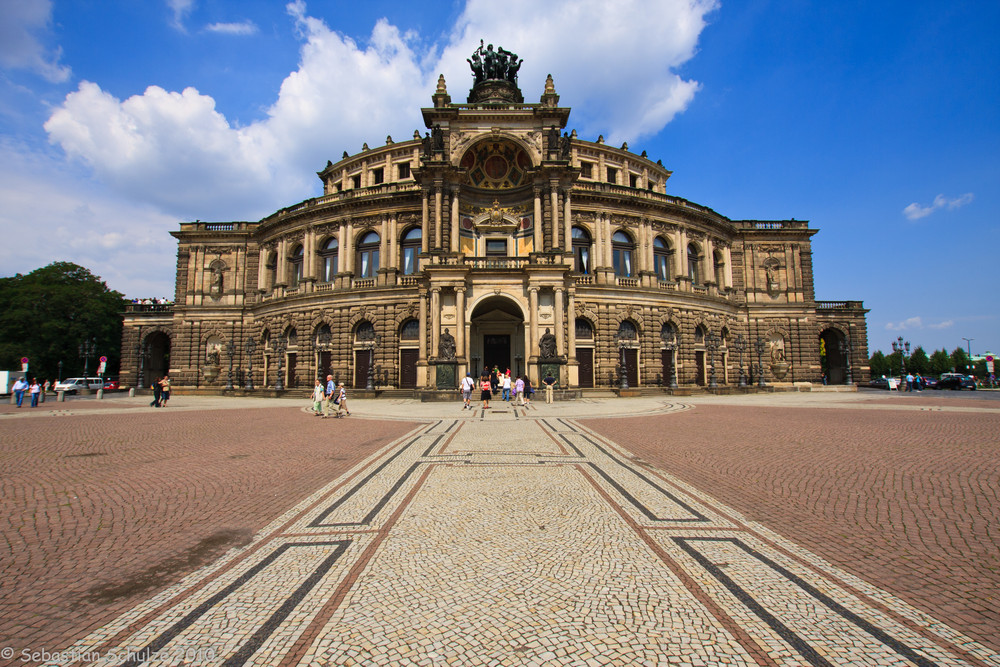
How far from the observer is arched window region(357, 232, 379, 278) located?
3425cm

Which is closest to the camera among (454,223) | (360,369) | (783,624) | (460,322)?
(783,624)

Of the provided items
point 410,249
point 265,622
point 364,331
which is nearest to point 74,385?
point 364,331

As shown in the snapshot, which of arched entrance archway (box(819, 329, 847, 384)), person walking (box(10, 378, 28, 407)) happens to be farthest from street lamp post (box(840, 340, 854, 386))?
person walking (box(10, 378, 28, 407))

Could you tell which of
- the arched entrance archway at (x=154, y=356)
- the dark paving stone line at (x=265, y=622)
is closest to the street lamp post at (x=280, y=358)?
the arched entrance archway at (x=154, y=356)

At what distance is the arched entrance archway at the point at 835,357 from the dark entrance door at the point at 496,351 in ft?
110

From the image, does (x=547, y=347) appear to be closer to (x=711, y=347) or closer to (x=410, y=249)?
(x=410, y=249)

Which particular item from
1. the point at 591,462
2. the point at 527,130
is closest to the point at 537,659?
the point at 591,462

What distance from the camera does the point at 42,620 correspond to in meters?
3.18

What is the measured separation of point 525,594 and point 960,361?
5201 inches

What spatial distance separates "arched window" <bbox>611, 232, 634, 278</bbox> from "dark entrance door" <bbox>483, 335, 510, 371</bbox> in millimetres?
10419

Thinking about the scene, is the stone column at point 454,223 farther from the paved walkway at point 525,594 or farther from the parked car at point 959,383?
the parked car at point 959,383

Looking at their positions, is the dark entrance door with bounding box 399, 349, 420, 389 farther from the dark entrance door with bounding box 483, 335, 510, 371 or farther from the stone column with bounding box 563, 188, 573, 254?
the stone column with bounding box 563, 188, 573, 254

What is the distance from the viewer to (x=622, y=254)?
34.6 meters

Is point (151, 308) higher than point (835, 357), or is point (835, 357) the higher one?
point (151, 308)
